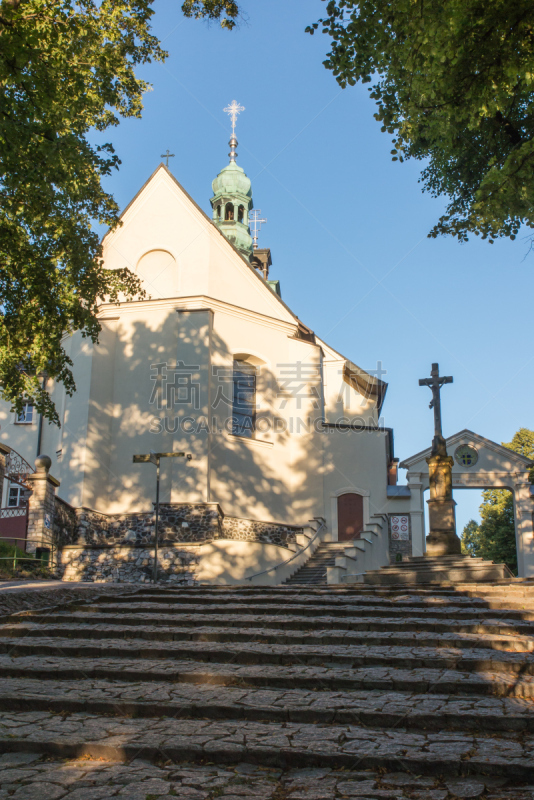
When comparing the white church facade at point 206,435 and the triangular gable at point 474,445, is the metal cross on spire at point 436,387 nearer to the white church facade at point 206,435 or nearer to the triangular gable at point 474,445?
the white church facade at point 206,435

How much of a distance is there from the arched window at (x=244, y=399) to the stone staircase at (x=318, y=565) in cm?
392

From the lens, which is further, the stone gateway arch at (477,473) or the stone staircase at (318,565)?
the stone gateway arch at (477,473)

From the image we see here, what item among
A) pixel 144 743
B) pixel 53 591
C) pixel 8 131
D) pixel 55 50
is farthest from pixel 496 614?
pixel 55 50

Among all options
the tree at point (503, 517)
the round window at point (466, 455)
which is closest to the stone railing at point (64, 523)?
the round window at point (466, 455)

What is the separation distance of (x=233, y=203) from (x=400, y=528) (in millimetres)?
20163

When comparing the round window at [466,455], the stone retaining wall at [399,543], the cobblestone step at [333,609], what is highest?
the round window at [466,455]

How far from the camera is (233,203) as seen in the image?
35.0 meters

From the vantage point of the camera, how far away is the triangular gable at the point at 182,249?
790 inches

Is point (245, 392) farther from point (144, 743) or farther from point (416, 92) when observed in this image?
point (144, 743)

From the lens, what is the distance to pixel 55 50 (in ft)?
34.2

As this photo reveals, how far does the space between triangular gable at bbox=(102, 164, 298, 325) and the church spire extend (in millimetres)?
12791

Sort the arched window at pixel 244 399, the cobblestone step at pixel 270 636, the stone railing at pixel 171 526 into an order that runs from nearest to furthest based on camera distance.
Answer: the cobblestone step at pixel 270 636, the stone railing at pixel 171 526, the arched window at pixel 244 399

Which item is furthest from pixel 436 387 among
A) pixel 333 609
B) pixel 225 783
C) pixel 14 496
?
pixel 14 496

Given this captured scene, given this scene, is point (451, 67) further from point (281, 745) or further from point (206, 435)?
point (206, 435)
